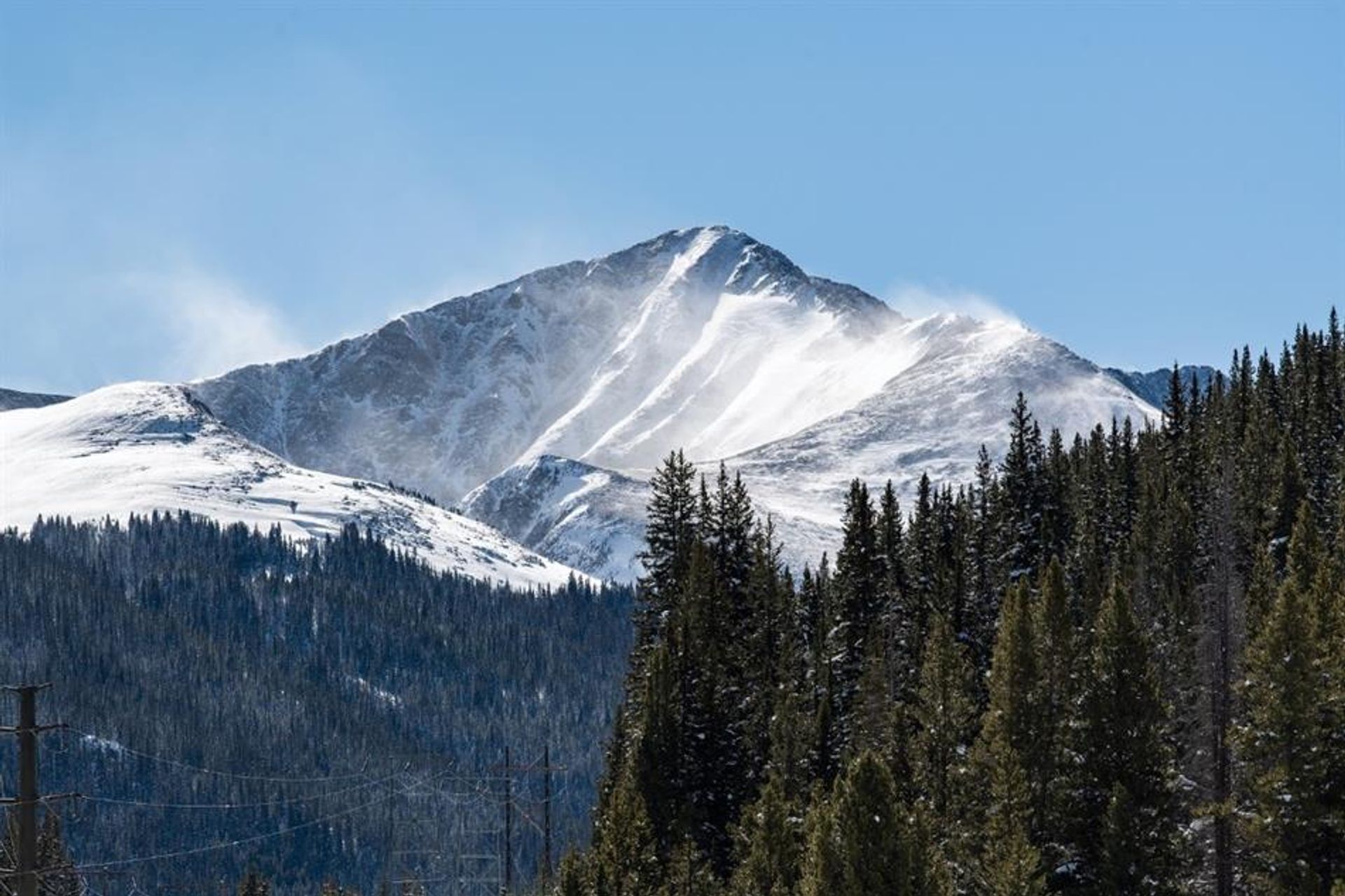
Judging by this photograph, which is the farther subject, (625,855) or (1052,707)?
(625,855)

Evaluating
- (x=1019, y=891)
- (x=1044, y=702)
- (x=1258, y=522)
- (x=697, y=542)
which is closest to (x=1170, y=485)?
(x=1258, y=522)

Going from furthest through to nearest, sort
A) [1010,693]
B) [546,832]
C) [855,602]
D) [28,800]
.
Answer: [855,602] → [546,832] → [1010,693] → [28,800]

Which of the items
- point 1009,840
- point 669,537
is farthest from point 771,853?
point 669,537

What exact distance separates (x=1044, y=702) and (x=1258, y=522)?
55.9 meters

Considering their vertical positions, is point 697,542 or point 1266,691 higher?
point 697,542

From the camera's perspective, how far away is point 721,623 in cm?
9344

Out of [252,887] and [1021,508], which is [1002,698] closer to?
[1021,508]

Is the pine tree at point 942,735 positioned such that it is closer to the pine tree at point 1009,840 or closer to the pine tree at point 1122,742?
the pine tree at point 1009,840

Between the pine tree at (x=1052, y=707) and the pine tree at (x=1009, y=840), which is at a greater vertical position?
the pine tree at (x=1052, y=707)

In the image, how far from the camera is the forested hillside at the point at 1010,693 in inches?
2267

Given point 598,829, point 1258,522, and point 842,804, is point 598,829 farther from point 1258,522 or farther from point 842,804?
point 1258,522

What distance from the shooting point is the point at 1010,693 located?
63719 mm

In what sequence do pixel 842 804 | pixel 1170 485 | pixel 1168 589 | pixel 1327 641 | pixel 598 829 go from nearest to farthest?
pixel 842 804
pixel 1327 641
pixel 598 829
pixel 1168 589
pixel 1170 485

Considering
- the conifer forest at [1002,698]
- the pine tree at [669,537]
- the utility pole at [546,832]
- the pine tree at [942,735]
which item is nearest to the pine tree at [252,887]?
the conifer forest at [1002,698]
